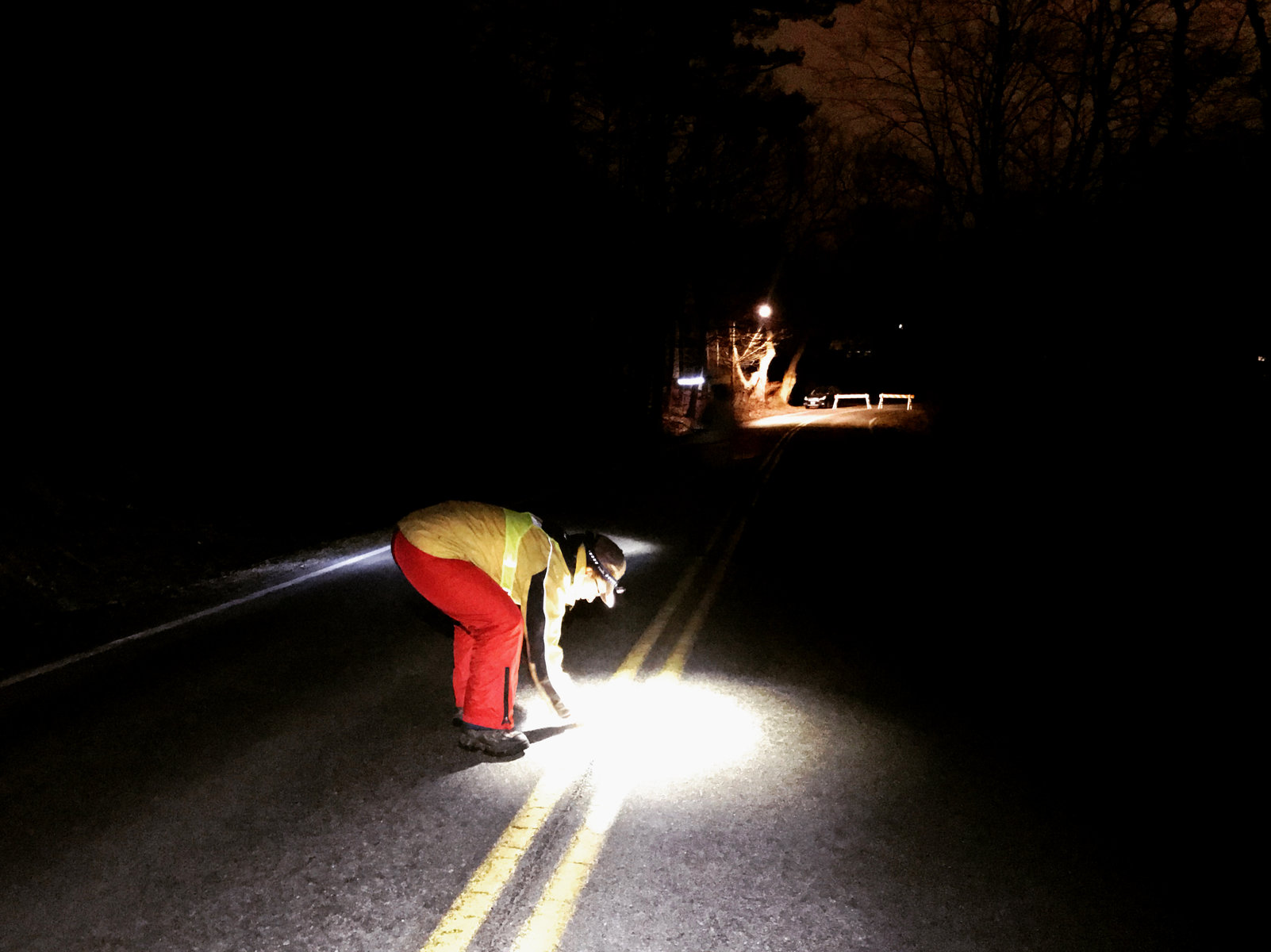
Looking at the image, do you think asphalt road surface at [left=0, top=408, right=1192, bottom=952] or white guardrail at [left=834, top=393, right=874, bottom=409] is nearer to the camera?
asphalt road surface at [left=0, top=408, right=1192, bottom=952]

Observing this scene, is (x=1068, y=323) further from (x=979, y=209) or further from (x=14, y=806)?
(x=14, y=806)

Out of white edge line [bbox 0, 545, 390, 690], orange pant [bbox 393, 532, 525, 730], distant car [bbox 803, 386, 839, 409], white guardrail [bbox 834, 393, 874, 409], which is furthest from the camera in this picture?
white guardrail [bbox 834, 393, 874, 409]

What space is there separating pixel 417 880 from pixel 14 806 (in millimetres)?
2262

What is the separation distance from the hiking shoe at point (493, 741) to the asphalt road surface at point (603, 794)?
0.08 meters

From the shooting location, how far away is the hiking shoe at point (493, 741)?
4.68 meters

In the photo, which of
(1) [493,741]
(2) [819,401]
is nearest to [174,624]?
(1) [493,741]

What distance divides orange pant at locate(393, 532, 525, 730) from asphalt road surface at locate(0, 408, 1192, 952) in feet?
0.94

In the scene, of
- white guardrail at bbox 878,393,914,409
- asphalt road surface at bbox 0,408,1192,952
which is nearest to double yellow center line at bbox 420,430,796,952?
asphalt road surface at bbox 0,408,1192,952

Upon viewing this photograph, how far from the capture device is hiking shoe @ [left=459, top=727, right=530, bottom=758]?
4.68m

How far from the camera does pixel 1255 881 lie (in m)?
3.65

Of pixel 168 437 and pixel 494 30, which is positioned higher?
pixel 494 30

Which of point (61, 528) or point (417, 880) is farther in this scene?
point (61, 528)

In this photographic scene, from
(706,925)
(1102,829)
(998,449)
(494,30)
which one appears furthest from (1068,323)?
(706,925)

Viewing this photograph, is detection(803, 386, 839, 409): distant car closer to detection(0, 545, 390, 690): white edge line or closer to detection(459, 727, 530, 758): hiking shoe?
detection(0, 545, 390, 690): white edge line
